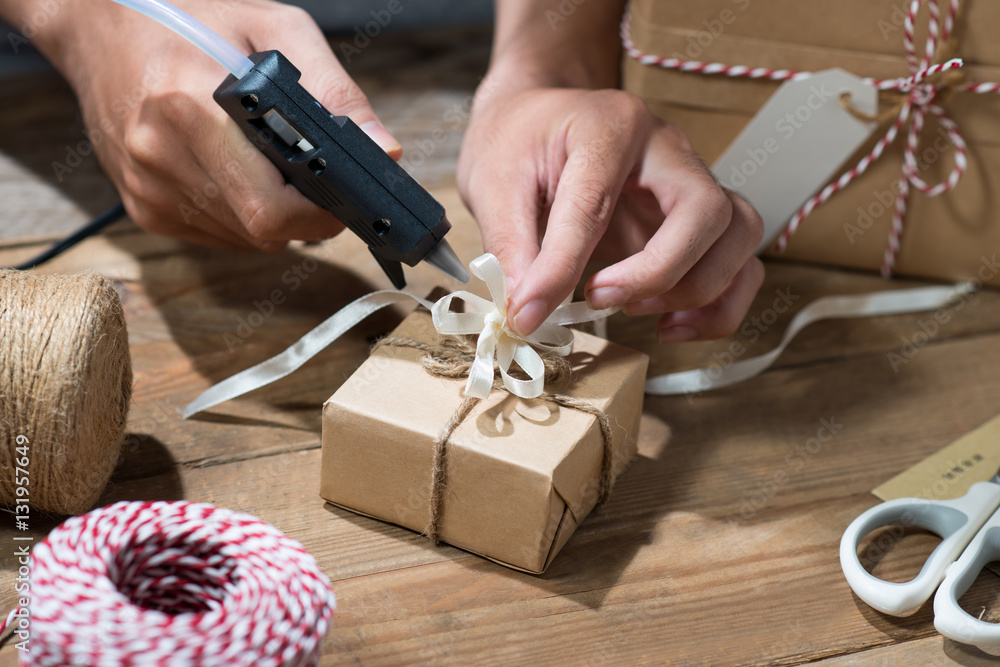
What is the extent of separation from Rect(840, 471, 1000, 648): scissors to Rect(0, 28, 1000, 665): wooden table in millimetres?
23

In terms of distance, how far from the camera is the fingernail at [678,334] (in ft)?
2.41

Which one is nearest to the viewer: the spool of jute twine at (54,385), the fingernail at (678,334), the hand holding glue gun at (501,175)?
the spool of jute twine at (54,385)

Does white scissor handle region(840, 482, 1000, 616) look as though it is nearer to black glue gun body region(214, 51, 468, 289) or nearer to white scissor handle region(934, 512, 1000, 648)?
white scissor handle region(934, 512, 1000, 648)

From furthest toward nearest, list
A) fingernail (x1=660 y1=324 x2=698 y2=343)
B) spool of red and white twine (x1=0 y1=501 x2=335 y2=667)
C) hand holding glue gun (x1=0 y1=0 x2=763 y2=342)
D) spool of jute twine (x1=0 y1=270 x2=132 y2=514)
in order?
fingernail (x1=660 y1=324 x2=698 y2=343) < hand holding glue gun (x1=0 y1=0 x2=763 y2=342) < spool of jute twine (x1=0 y1=270 x2=132 y2=514) < spool of red and white twine (x1=0 y1=501 x2=335 y2=667)

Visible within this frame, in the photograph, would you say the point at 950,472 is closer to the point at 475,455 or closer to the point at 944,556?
the point at 944,556

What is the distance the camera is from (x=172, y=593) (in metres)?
0.47

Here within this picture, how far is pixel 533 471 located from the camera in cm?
52

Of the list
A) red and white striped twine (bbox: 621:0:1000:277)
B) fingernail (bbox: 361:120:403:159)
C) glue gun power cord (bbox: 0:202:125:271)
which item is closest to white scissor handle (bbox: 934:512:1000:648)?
red and white striped twine (bbox: 621:0:1000:277)

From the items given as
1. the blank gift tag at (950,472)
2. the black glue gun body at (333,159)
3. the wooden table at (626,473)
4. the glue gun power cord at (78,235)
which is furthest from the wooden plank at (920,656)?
the glue gun power cord at (78,235)

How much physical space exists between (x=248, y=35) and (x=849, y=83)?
0.51 metres

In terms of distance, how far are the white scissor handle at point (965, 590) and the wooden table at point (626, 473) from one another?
21 millimetres

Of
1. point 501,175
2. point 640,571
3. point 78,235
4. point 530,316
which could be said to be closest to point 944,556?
point 640,571

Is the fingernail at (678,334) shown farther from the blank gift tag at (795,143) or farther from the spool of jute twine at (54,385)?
the spool of jute twine at (54,385)

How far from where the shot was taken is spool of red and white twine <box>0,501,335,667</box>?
385 mm
